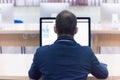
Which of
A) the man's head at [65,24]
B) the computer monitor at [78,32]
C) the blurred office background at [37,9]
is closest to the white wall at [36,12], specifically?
the blurred office background at [37,9]

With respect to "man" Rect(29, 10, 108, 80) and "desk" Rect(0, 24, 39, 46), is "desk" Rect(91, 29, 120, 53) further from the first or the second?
"man" Rect(29, 10, 108, 80)

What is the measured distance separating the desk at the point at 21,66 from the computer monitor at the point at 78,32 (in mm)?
205

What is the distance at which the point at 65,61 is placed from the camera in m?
1.68

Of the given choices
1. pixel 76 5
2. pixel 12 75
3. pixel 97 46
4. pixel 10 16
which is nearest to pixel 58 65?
pixel 12 75

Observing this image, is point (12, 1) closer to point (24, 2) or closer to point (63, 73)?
point (24, 2)

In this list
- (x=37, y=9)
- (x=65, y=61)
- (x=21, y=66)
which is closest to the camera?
(x=65, y=61)

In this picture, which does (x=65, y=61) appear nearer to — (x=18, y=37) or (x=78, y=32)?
(x=78, y=32)

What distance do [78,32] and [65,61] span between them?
88cm

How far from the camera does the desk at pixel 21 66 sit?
1958mm

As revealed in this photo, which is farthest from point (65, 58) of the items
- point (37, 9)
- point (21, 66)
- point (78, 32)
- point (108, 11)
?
point (37, 9)

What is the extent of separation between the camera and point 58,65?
1682 mm

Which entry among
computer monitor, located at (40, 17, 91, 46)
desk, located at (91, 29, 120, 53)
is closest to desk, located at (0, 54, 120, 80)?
computer monitor, located at (40, 17, 91, 46)

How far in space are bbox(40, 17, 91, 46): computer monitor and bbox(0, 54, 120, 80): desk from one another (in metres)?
0.20

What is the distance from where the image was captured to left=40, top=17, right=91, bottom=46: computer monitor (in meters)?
2.54
